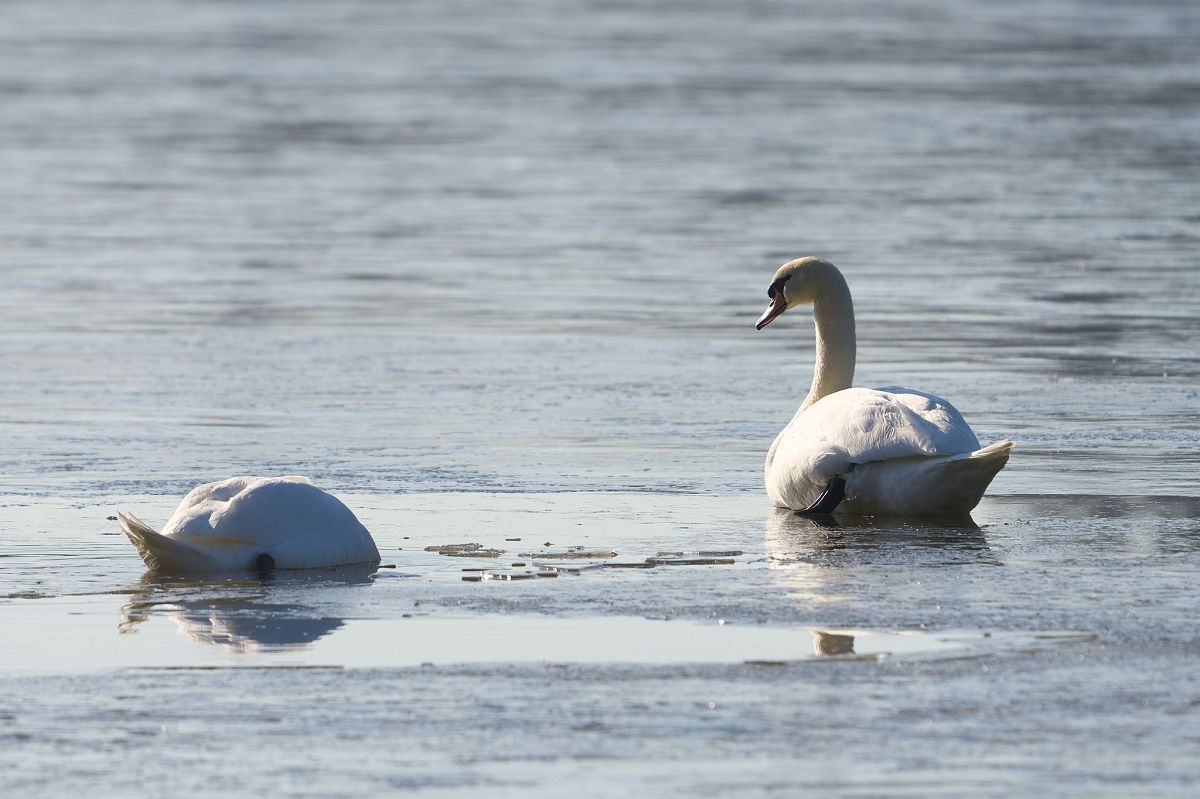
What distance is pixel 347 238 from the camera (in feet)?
65.9

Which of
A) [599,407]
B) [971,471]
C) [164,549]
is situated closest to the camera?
[164,549]

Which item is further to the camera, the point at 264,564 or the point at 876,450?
the point at 876,450

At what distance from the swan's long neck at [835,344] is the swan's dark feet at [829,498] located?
1461 millimetres

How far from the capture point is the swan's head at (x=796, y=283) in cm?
1095

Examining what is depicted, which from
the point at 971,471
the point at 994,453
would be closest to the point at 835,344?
the point at 971,471

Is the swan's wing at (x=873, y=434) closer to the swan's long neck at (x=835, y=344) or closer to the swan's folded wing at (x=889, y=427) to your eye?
the swan's folded wing at (x=889, y=427)

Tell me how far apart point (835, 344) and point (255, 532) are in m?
3.66

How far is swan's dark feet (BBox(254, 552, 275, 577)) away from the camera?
7.95m

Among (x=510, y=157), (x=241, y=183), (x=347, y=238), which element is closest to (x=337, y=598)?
(x=347, y=238)

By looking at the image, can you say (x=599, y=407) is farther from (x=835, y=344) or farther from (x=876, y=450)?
(x=876, y=450)

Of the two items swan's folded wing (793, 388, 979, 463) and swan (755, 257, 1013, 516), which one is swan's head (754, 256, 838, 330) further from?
swan's folded wing (793, 388, 979, 463)

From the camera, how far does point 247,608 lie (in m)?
7.41

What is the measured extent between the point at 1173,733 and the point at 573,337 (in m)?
8.86

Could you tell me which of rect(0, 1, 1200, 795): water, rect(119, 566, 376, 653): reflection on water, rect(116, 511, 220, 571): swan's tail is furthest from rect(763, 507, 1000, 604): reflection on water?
rect(116, 511, 220, 571): swan's tail
